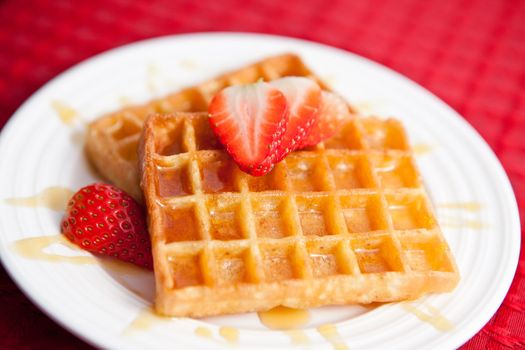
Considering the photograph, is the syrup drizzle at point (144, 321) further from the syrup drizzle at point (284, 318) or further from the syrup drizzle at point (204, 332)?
the syrup drizzle at point (284, 318)

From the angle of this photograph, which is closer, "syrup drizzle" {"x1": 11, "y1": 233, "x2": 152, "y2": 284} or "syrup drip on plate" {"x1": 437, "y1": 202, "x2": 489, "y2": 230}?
"syrup drizzle" {"x1": 11, "y1": 233, "x2": 152, "y2": 284}

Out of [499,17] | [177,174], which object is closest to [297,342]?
[177,174]

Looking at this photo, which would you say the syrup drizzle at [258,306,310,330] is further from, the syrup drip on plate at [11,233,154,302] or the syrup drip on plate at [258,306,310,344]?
the syrup drip on plate at [11,233,154,302]

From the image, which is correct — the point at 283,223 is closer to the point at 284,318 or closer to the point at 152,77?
the point at 284,318

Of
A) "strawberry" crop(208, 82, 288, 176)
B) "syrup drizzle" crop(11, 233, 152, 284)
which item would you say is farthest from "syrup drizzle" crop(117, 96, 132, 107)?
"syrup drizzle" crop(11, 233, 152, 284)

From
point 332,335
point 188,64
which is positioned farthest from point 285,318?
point 188,64

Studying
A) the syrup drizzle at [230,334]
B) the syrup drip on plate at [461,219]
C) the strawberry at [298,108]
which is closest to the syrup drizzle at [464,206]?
the syrup drip on plate at [461,219]
